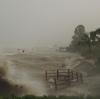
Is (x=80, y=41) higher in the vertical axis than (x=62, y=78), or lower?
higher

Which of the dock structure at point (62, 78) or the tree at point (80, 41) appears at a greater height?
the tree at point (80, 41)

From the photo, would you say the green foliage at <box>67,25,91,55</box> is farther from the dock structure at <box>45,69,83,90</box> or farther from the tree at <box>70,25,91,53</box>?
the dock structure at <box>45,69,83,90</box>

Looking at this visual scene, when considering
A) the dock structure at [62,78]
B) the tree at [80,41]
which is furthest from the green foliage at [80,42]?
the dock structure at [62,78]

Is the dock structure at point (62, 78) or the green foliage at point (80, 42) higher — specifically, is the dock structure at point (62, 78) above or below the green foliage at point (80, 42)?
below

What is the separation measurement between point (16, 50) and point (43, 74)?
1.15ft

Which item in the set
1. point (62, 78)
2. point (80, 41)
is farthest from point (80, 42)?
point (62, 78)

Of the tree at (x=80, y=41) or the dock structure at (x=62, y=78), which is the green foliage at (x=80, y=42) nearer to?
the tree at (x=80, y=41)

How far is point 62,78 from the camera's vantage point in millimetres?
2662

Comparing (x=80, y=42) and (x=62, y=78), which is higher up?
(x=80, y=42)

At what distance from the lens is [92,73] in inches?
105

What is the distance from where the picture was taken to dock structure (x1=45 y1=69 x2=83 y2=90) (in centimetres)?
264

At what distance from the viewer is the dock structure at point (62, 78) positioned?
2.64 meters

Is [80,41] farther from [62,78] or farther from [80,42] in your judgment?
[62,78]

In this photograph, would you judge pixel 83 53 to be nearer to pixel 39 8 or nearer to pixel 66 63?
pixel 66 63
